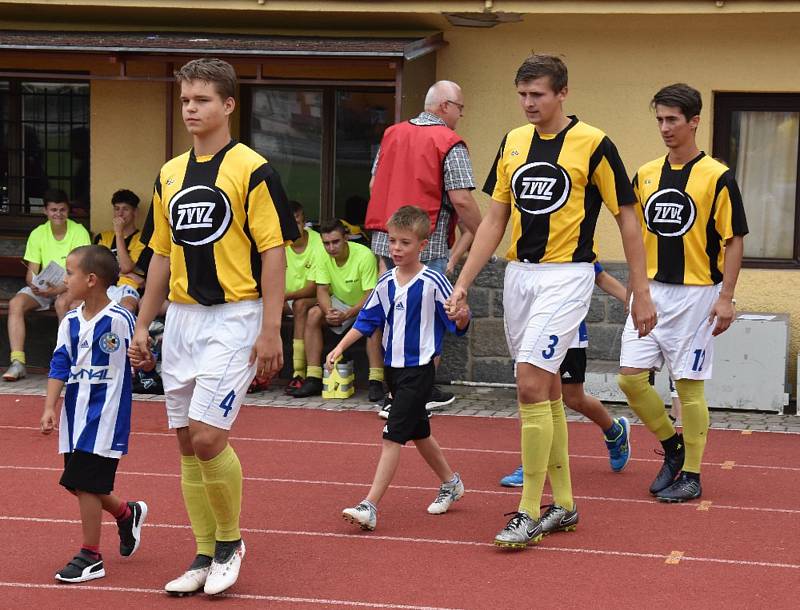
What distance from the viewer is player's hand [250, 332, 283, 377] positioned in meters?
5.33

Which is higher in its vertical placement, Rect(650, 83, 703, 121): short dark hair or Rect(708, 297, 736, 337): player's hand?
Rect(650, 83, 703, 121): short dark hair

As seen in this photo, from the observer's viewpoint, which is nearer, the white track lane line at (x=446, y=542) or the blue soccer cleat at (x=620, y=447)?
the white track lane line at (x=446, y=542)

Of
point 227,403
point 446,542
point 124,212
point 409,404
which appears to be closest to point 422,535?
point 446,542

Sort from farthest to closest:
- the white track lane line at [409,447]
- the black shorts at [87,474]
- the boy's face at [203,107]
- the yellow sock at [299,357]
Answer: the yellow sock at [299,357] → the white track lane line at [409,447] → the black shorts at [87,474] → the boy's face at [203,107]

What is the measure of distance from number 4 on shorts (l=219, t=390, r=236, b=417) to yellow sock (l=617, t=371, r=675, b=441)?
8.99 ft

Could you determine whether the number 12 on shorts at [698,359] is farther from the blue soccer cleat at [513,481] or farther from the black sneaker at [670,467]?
the blue soccer cleat at [513,481]

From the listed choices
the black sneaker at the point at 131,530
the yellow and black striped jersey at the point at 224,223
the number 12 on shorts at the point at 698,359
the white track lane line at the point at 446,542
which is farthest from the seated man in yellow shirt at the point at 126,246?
the yellow and black striped jersey at the point at 224,223

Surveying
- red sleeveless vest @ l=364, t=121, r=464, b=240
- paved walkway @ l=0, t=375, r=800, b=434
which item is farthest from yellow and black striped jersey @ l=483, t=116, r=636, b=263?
paved walkway @ l=0, t=375, r=800, b=434

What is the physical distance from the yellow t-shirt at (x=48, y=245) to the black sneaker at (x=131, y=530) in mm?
6445

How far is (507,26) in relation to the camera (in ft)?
39.0

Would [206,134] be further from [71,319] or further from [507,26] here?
[507,26]

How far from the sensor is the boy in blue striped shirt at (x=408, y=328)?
6.71 metres

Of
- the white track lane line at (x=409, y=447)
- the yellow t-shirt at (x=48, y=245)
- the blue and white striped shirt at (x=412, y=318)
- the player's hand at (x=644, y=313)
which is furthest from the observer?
the yellow t-shirt at (x=48, y=245)

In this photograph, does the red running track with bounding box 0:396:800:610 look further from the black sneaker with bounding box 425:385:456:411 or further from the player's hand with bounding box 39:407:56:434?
the black sneaker with bounding box 425:385:456:411
